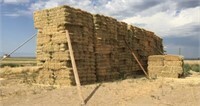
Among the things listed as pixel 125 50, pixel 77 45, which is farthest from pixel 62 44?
pixel 125 50

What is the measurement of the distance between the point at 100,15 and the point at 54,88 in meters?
4.27

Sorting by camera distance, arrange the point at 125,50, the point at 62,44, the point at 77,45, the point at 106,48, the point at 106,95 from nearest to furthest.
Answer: the point at 106,95 → the point at 62,44 → the point at 77,45 → the point at 106,48 → the point at 125,50

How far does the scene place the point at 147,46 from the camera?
65.9 feet

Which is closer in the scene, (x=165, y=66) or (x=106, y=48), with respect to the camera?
(x=106, y=48)

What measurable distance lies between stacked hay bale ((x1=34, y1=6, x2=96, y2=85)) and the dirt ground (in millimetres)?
761

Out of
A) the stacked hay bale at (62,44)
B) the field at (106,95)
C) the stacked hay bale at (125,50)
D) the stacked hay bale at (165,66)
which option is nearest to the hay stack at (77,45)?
the stacked hay bale at (62,44)

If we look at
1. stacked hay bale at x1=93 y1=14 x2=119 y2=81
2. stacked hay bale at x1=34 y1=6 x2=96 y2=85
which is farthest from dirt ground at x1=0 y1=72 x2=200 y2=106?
stacked hay bale at x1=93 y1=14 x2=119 y2=81

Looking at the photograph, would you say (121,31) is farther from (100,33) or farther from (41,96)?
(41,96)

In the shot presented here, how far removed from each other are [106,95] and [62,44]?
2.87 meters

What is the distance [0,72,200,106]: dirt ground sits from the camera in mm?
9703

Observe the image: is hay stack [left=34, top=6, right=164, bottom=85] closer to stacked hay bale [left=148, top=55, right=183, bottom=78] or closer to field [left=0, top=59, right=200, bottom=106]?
field [left=0, top=59, right=200, bottom=106]

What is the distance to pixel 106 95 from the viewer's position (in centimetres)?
1056

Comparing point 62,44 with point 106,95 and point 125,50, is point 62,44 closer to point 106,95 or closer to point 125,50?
point 106,95

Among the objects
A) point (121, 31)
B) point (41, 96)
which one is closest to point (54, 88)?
point (41, 96)
